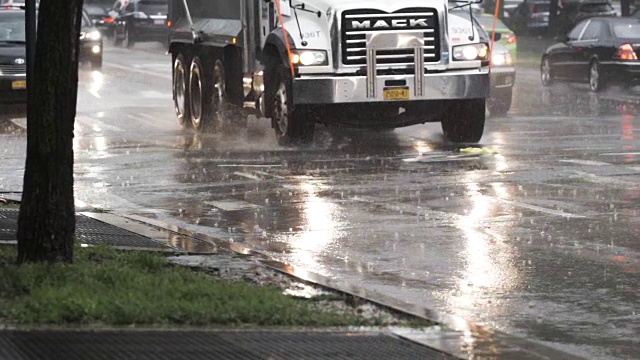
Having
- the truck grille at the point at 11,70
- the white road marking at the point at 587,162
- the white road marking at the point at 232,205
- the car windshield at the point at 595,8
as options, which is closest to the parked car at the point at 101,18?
the car windshield at the point at 595,8

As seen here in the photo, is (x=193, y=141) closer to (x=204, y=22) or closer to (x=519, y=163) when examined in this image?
(x=204, y=22)

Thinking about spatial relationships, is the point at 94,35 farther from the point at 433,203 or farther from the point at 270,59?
the point at 433,203

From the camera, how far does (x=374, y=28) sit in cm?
1938

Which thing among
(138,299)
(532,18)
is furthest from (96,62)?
(138,299)

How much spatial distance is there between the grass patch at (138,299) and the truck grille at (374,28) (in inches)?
380

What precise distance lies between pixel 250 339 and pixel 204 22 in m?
15.7

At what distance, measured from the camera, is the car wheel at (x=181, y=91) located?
23984mm

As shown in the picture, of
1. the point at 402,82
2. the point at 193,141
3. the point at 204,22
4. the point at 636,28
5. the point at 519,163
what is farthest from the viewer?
the point at 636,28

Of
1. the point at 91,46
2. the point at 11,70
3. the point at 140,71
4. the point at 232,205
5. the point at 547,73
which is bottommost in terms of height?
the point at 140,71

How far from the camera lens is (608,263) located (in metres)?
11.1

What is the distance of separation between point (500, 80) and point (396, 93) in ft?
21.1

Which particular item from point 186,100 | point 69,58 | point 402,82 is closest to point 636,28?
point 186,100

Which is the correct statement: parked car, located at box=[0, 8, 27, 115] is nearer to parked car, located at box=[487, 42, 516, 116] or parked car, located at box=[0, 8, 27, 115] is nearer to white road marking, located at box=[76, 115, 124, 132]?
white road marking, located at box=[76, 115, 124, 132]

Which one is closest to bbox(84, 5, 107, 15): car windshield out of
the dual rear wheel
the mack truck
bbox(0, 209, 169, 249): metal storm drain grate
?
the dual rear wheel
